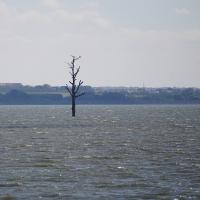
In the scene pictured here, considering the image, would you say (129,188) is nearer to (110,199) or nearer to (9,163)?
(110,199)

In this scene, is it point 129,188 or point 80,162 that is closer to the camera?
point 129,188

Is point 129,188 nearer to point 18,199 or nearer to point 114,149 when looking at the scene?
point 18,199

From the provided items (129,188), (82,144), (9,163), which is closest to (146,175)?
(129,188)

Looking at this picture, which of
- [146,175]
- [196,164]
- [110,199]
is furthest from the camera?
[196,164]

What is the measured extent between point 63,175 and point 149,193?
649cm

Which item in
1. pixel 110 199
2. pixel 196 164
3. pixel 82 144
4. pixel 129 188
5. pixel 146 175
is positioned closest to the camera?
pixel 110 199

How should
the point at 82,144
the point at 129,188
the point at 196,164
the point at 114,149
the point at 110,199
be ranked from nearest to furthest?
1. the point at 110,199
2. the point at 129,188
3. the point at 196,164
4. the point at 114,149
5. the point at 82,144

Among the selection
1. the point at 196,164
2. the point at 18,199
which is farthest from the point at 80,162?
the point at 18,199

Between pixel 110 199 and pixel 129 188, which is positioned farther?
pixel 129 188

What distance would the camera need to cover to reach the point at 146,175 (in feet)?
116

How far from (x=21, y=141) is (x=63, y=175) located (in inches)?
1013

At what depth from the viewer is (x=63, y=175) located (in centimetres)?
3559

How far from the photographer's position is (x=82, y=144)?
57.4 meters

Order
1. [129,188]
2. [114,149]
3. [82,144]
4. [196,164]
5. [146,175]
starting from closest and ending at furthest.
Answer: [129,188] → [146,175] → [196,164] → [114,149] → [82,144]
